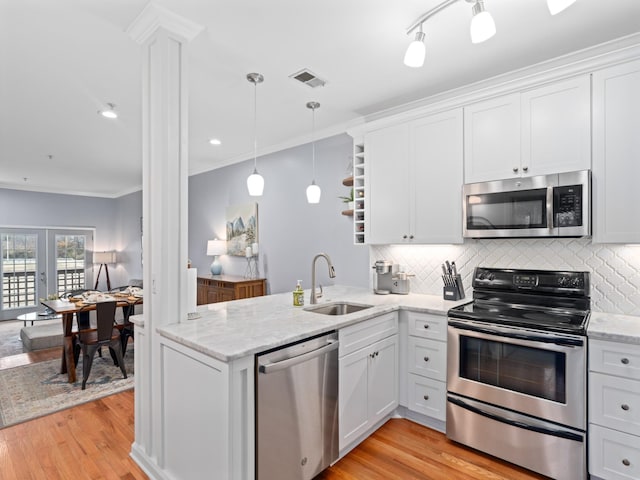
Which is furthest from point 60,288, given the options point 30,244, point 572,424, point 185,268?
point 572,424

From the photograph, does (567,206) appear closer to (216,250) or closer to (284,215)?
(284,215)

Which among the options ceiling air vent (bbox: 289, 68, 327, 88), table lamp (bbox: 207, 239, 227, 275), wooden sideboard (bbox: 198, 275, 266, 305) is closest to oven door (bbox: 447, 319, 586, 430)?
ceiling air vent (bbox: 289, 68, 327, 88)

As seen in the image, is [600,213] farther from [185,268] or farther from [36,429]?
[36,429]

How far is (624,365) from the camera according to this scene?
1910 mm

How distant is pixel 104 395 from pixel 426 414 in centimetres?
288

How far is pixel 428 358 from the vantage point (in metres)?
2.62

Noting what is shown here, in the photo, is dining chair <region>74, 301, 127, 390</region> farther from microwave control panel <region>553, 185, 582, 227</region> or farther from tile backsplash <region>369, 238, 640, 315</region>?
microwave control panel <region>553, 185, 582, 227</region>

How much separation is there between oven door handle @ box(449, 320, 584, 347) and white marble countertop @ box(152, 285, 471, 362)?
18 centimetres

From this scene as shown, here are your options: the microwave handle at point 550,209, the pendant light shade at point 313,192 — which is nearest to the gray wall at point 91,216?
the pendant light shade at point 313,192

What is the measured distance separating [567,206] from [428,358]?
4.62ft

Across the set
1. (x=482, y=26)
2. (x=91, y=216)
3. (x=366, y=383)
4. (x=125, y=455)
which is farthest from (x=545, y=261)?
(x=91, y=216)

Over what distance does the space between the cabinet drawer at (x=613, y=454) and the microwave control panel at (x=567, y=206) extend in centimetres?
121

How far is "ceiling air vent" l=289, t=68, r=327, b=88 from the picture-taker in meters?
2.64

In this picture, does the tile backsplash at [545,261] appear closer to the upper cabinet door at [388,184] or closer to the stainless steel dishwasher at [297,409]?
the upper cabinet door at [388,184]
